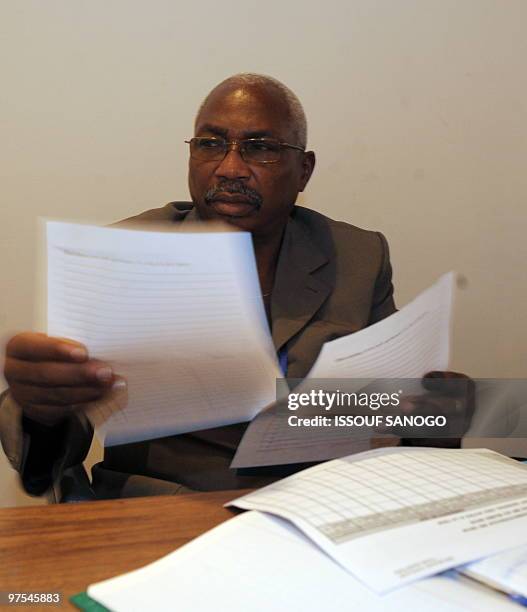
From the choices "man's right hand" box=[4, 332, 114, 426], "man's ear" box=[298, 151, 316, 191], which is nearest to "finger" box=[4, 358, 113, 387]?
"man's right hand" box=[4, 332, 114, 426]

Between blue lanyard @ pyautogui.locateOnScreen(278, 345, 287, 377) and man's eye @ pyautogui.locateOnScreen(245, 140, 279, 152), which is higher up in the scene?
man's eye @ pyautogui.locateOnScreen(245, 140, 279, 152)

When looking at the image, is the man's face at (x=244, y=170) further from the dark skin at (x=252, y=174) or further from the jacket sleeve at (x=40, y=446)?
the jacket sleeve at (x=40, y=446)

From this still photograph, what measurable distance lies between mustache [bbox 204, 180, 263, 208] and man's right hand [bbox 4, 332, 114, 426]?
0.48m

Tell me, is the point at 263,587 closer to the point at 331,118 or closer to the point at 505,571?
the point at 505,571

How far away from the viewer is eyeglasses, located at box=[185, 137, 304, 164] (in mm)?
1183

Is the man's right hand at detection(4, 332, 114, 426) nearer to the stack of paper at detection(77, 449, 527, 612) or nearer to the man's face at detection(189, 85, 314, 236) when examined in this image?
the stack of paper at detection(77, 449, 527, 612)

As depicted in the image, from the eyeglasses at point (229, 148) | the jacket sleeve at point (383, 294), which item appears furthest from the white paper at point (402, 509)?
the eyeglasses at point (229, 148)

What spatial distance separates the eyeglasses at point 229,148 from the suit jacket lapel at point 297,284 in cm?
13

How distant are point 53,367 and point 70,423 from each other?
19 centimetres

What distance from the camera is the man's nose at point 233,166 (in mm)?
1159

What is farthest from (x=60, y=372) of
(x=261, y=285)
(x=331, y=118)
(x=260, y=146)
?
(x=331, y=118)

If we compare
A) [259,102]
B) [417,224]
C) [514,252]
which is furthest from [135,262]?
[514,252]

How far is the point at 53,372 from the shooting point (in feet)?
2.33

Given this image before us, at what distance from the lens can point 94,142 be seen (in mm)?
1489
